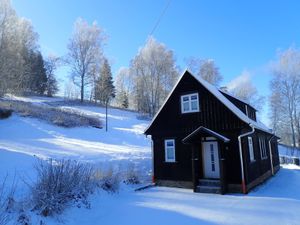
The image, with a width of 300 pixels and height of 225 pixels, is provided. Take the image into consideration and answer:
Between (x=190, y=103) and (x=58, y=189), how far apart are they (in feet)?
28.8

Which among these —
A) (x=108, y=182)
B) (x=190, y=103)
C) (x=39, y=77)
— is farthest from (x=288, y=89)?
(x=39, y=77)

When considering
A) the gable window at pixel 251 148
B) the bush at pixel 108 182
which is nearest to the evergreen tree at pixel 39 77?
the bush at pixel 108 182

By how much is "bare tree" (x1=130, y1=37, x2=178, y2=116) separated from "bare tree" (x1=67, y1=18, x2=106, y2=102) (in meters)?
A: 6.96

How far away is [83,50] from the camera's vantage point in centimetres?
4119

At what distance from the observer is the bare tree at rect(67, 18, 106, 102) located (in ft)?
135

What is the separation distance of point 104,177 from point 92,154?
6.27 meters

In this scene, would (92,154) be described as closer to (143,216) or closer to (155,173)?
(155,173)

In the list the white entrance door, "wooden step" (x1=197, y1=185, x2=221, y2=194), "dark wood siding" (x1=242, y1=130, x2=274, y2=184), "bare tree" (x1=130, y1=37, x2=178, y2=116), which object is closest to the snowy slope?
the white entrance door

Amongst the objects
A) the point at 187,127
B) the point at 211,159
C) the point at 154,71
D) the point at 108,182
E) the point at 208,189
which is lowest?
the point at 208,189

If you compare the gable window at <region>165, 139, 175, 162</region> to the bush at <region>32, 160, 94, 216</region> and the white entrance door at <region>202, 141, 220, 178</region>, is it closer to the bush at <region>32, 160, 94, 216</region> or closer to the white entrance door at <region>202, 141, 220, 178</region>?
the white entrance door at <region>202, 141, 220, 178</region>

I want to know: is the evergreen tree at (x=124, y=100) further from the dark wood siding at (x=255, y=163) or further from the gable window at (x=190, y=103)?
the gable window at (x=190, y=103)

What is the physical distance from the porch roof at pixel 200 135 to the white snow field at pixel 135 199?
2592 mm

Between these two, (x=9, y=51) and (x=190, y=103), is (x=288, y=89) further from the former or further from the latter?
(x=9, y=51)

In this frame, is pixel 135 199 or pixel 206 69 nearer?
pixel 135 199
